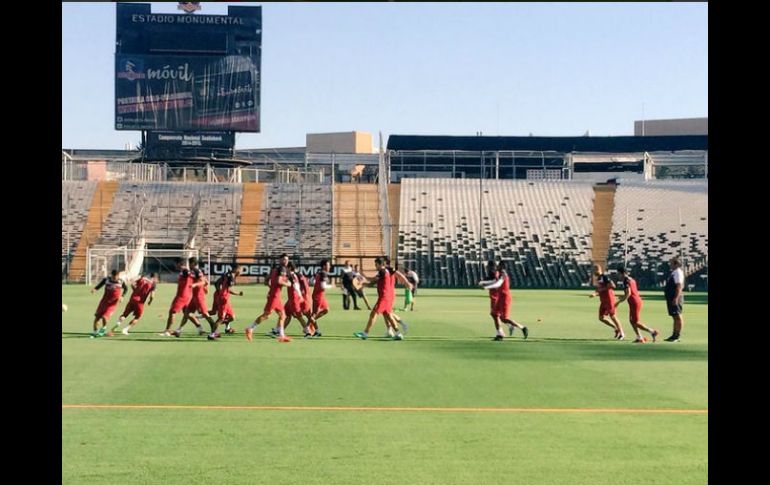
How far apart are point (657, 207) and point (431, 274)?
1694 cm

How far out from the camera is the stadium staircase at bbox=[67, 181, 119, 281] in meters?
62.1

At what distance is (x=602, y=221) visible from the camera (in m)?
70.9

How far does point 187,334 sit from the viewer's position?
25.0 metres

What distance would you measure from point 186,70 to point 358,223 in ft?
45.6

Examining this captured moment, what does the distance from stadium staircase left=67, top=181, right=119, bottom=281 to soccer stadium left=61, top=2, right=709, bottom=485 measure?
0.18 metres

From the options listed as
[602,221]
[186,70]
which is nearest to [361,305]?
[186,70]

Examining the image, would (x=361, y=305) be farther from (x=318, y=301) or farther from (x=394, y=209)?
(x=394, y=209)

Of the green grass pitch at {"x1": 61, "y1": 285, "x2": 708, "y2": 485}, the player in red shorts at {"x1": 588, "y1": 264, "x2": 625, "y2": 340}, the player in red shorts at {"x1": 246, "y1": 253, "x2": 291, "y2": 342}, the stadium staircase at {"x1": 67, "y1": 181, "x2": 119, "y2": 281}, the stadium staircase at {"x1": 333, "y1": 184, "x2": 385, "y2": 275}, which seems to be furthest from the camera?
the stadium staircase at {"x1": 333, "y1": 184, "x2": 385, "y2": 275}

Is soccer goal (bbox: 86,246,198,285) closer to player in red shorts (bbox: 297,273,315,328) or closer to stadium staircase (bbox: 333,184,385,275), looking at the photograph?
stadium staircase (bbox: 333,184,385,275)

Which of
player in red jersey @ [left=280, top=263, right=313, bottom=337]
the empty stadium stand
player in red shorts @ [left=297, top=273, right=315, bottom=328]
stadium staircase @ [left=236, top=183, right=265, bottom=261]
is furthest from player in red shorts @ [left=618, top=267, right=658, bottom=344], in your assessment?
stadium staircase @ [left=236, top=183, right=265, bottom=261]

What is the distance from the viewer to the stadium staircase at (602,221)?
67.4 metres

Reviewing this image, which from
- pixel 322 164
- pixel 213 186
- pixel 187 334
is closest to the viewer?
pixel 187 334
